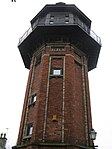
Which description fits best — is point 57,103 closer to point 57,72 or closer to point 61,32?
point 57,72

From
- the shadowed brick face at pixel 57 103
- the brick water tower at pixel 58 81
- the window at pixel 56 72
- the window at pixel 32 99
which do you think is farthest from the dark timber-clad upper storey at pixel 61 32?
the window at pixel 32 99

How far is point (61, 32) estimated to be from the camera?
18188 mm

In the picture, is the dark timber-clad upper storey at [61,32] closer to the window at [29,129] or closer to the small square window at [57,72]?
the small square window at [57,72]

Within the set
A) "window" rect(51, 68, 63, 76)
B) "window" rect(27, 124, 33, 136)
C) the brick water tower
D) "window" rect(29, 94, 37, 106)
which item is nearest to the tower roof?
the brick water tower

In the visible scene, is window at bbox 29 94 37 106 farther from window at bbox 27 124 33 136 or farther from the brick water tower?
window at bbox 27 124 33 136

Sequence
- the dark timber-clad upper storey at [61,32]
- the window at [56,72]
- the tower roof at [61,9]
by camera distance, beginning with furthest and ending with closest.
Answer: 1. the tower roof at [61,9]
2. the dark timber-clad upper storey at [61,32]
3. the window at [56,72]

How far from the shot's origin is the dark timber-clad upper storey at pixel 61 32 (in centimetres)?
1805

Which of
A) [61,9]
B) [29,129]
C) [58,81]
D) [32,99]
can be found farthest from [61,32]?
[29,129]

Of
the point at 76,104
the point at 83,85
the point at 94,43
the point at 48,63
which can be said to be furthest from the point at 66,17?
the point at 76,104

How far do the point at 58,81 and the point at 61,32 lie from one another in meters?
4.80

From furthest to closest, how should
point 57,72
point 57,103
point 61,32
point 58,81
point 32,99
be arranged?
point 61,32 < point 57,72 < point 32,99 < point 58,81 < point 57,103

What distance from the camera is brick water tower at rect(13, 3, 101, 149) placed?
44.4 ft

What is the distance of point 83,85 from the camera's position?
1689 cm

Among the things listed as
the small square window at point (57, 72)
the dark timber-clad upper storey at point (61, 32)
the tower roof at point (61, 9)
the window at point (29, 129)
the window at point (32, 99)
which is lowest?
the window at point (29, 129)
